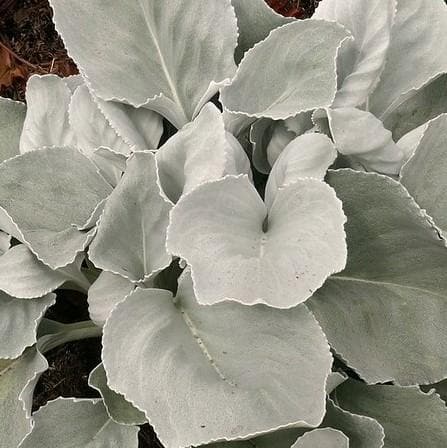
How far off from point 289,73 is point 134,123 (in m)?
0.24

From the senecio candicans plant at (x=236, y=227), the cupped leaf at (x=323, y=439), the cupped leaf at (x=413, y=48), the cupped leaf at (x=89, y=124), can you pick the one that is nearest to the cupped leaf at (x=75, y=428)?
the senecio candicans plant at (x=236, y=227)

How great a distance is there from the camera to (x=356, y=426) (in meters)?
0.93

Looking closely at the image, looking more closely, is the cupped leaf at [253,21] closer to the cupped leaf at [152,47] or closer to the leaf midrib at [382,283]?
Answer: the cupped leaf at [152,47]

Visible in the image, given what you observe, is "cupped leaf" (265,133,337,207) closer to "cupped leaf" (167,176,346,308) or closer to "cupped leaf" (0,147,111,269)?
"cupped leaf" (167,176,346,308)

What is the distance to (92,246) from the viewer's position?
0.95 m

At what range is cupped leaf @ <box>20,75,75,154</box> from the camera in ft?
3.69

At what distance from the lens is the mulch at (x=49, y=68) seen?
50.4 inches

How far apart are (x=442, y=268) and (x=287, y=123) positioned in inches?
11.4

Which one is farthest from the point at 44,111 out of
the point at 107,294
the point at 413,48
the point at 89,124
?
the point at 413,48

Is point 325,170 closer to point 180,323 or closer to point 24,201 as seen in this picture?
point 180,323

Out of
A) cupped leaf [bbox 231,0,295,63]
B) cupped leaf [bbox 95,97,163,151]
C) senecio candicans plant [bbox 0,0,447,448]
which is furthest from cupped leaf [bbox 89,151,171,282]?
cupped leaf [bbox 231,0,295,63]

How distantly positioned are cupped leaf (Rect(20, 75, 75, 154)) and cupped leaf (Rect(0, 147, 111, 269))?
93mm

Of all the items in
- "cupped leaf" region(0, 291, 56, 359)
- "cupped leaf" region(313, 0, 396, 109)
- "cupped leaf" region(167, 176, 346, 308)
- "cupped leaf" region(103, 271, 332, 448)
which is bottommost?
"cupped leaf" region(0, 291, 56, 359)

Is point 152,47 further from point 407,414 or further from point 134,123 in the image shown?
point 407,414
